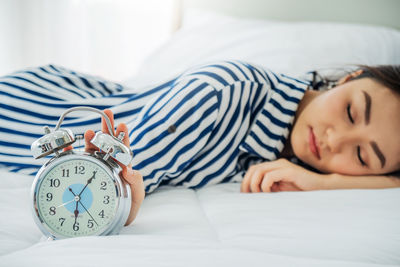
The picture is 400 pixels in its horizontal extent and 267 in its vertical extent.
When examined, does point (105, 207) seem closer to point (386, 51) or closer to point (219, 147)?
point (219, 147)

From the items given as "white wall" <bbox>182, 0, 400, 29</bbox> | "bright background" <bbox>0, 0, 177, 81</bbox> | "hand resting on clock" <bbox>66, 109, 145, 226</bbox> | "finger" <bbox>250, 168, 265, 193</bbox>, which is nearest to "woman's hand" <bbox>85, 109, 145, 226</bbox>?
"hand resting on clock" <bbox>66, 109, 145, 226</bbox>

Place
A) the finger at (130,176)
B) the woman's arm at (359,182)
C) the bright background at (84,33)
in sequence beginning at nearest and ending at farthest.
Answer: the finger at (130,176), the woman's arm at (359,182), the bright background at (84,33)

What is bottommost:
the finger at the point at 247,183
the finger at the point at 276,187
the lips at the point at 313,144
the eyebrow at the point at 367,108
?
the finger at the point at 276,187

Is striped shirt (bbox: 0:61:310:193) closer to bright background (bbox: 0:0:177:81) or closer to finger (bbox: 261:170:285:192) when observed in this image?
finger (bbox: 261:170:285:192)

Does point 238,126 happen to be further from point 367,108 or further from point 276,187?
point 367,108

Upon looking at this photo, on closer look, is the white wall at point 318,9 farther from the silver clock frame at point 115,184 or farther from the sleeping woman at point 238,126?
the silver clock frame at point 115,184

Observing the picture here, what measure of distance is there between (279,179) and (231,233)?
13.1 inches

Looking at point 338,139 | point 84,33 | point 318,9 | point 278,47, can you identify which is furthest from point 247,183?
point 84,33

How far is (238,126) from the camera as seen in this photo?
1031 mm

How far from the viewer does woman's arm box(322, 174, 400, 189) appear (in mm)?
980

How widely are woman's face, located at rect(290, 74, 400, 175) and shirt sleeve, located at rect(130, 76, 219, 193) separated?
12.2 inches

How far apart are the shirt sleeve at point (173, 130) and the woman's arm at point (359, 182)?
1.15 ft

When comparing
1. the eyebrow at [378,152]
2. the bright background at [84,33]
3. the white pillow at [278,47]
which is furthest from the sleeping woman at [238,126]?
the bright background at [84,33]

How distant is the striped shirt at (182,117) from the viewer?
0.90 meters
